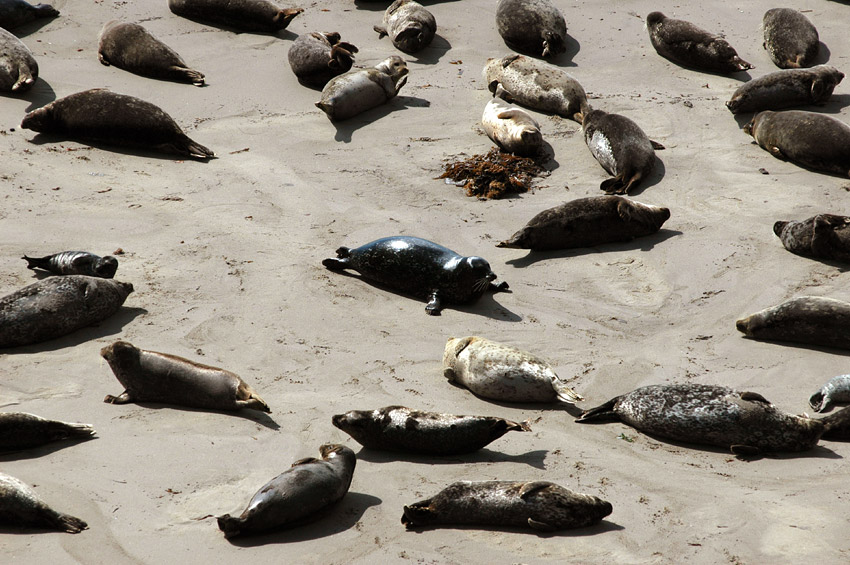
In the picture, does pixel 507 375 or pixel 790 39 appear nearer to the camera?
pixel 507 375

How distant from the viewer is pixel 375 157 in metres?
9.52

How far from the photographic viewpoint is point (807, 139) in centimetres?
917

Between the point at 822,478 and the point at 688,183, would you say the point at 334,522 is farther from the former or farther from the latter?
the point at 688,183

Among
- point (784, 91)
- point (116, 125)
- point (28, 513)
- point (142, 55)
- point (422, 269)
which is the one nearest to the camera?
point (28, 513)

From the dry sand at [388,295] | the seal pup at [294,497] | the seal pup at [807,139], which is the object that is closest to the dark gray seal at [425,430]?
the dry sand at [388,295]

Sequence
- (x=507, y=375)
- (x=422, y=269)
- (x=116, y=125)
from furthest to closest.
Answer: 1. (x=116, y=125)
2. (x=422, y=269)
3. (x=507, y=375)

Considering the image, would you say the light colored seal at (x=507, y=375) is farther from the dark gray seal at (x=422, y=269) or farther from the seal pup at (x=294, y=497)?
the seal pup at (x=294, y=497)

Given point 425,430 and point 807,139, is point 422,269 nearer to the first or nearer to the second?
point 425,430

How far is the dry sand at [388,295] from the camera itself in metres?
4.32

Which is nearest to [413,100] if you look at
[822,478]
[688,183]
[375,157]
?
[375,157]

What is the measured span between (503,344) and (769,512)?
2365 millimetres

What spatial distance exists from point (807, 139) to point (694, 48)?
107 inches

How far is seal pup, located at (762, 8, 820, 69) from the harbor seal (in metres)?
7.17

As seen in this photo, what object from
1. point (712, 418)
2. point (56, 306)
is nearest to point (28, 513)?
point (56, 306)
